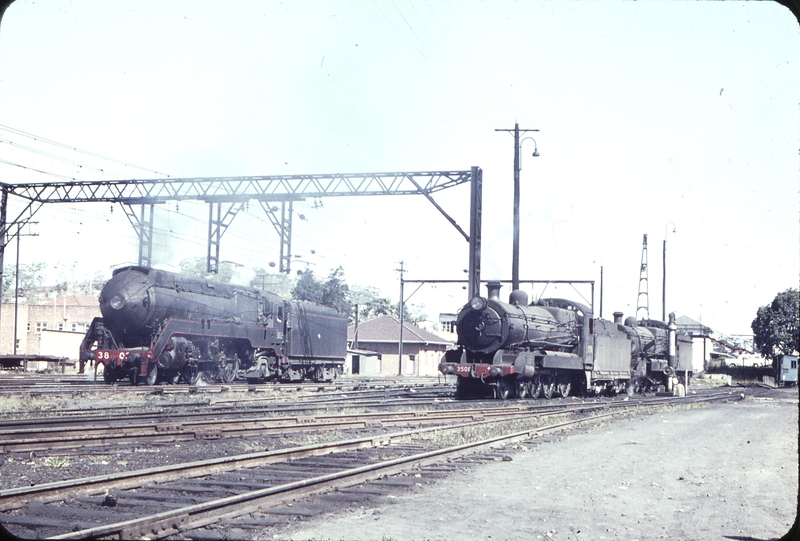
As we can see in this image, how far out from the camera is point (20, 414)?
556 inches

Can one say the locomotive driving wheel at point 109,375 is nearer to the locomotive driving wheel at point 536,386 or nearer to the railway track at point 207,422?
the railway track at point 207,422

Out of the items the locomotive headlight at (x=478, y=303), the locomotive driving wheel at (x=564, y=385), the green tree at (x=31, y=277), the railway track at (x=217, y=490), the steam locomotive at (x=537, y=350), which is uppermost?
the green tree at (x=31, y=277)

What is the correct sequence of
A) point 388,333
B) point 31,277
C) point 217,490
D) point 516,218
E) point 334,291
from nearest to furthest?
point 217,490 < point 516,218 < point 388,333 < point 334,291 < point 31,277

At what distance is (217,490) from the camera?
704cm

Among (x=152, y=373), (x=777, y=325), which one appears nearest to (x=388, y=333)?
(x=777, y=325)

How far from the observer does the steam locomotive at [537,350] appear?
70.9ft

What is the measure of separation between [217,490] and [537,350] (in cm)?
1729

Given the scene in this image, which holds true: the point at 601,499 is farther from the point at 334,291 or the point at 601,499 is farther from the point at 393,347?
the point at 334,291

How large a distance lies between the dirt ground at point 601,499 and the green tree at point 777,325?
56963 millimetres

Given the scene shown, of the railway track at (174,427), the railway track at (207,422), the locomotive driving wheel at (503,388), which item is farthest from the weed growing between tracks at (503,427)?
the locomotive driving wheel at (503,388)

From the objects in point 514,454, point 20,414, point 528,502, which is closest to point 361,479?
point 528,502

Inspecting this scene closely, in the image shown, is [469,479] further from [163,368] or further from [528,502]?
[163,368]

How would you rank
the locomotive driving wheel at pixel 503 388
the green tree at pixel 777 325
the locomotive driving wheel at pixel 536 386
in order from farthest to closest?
the green tree at pixel 777 325 < the locomotive driving wheel at pixel 536 386 < the locomotive driving wheel at pixel 503 388

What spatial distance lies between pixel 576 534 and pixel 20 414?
39.2 feet
